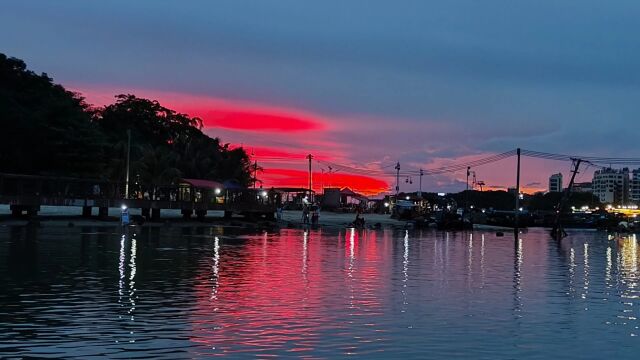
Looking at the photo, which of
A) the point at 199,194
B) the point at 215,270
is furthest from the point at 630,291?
the point at 199,194

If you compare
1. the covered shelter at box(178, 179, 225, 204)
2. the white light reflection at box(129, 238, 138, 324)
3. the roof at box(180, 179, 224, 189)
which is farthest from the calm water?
the roof at box(180, 179, 224, 189)

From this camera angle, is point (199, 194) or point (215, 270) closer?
point (215, 270)

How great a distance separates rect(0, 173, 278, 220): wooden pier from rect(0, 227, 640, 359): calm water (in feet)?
85.4

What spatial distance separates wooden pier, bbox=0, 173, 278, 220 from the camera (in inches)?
2395

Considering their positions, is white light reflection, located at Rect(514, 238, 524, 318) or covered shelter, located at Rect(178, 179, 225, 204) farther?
covered shelter, located at Rect(178, 179, 225, 204)

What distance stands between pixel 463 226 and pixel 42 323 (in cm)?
8888

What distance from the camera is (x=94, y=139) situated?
7731cm

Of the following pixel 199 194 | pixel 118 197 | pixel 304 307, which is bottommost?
pixel 304 307

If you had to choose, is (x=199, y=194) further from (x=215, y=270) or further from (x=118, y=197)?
(x=215, y=270)

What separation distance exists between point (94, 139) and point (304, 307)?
62428 mm

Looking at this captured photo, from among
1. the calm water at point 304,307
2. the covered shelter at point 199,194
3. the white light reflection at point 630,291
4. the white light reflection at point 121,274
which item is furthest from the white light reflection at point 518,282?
the covered shelter at point 199,194

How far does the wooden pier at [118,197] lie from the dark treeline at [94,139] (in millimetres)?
6656

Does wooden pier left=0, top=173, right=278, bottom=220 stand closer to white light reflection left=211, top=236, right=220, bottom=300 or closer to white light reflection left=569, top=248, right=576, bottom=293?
white light reflection left=211, top=236, right=220, bottom=300

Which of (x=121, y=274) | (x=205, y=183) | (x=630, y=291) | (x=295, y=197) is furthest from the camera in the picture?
(x=295, y=197)
